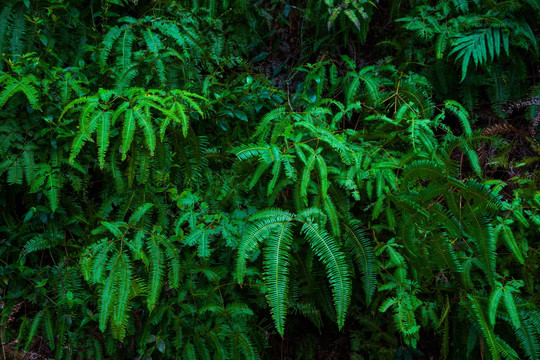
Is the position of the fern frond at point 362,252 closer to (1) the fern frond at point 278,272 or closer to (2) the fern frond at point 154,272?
(1) the fern frond at point 278,272

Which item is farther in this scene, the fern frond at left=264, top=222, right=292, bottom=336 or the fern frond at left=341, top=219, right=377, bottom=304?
the fern frond at left=341, top=219, right=377, bottom=304

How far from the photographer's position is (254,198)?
9.05 feet

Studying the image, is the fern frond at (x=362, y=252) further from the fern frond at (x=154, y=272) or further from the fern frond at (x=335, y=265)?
the fern frond at (x=154, y=272)

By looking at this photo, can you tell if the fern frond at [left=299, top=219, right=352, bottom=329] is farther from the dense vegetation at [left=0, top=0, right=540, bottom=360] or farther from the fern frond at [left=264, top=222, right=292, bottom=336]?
the fern frond at [left=264, top=222, right=292, bottom=336]

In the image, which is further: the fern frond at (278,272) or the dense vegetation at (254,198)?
the dense vegetation at (254,198)

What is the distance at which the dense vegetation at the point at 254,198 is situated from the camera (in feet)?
7.30

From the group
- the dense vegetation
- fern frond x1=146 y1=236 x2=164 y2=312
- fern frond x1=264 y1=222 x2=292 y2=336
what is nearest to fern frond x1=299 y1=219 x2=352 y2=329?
the dense vegetation

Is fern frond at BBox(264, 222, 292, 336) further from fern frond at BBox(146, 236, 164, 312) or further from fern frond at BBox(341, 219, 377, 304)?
A: fern frond at BBox(146, 236, 164, 312)

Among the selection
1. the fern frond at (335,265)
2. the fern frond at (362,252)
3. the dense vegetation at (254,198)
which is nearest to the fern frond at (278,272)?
the dense vegetation at (254,198)

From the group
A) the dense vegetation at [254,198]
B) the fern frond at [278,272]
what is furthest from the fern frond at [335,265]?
the fern frond at [278,272]

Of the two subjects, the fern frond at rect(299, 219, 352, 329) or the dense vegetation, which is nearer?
the fern frond at rect(299, 219, 352, 329)

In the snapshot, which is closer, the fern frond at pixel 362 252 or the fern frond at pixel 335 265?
the fern frond at pixel 335 265

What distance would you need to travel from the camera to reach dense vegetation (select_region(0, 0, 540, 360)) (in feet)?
7.30

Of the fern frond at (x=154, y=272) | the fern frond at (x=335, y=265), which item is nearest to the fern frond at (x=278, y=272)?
the fern frond at (x=335, y=265)
